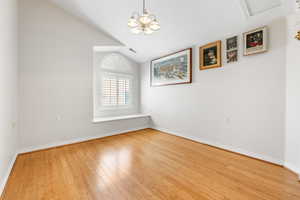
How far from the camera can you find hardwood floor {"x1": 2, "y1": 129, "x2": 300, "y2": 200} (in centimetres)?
153

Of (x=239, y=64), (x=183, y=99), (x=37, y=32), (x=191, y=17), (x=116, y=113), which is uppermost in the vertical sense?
(x=191, y=17)

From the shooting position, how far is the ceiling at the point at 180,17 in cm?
228

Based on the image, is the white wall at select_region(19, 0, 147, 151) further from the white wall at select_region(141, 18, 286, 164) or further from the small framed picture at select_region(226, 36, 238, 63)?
the small framed picture at select_region(226, 36, 238, 63)

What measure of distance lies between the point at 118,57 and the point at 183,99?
2991 millimetres

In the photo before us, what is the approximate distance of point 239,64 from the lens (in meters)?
2.66

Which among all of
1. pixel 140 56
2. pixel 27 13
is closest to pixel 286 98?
pixel 140 56

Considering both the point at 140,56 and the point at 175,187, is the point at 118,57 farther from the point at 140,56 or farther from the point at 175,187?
the point at 175,187

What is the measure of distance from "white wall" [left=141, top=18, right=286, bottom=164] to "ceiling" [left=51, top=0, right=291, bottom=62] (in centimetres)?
22

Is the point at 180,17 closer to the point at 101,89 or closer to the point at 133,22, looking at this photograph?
the point at 133,22

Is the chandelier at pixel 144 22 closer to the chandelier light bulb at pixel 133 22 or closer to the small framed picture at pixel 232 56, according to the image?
the chandelier light bulb at pixel 133 22

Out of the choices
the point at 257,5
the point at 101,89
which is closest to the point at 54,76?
the point at 101,89

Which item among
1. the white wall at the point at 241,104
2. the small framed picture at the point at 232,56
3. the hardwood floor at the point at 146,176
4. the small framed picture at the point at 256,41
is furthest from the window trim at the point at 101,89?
the small framed picture at the point at 256,41

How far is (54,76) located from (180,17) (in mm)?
3299

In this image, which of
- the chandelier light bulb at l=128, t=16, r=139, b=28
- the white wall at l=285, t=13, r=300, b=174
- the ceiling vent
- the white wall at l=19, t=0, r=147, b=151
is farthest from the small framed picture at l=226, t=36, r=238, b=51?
the white wall at l=19, t=0, r=147, b=151
